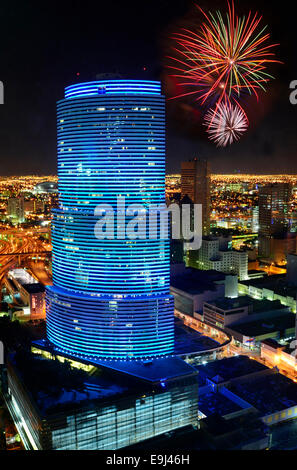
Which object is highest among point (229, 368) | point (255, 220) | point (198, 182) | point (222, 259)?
point (198, 182)

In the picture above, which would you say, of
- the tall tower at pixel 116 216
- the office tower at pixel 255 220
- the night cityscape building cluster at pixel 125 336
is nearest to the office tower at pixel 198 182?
the office tower at pixel 255 220

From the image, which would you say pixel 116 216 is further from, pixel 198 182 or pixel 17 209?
pixel 17 209

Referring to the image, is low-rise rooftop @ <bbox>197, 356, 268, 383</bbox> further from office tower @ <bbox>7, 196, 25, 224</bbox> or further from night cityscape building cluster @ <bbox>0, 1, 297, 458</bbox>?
office tower @ <bbox>7, 196, 25, 224</bbox>

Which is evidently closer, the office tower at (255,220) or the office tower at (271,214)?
the office tower at (271,214)

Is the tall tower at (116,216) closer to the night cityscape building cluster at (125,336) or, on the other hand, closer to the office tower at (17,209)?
the night cityscape building cluster at (125,336)

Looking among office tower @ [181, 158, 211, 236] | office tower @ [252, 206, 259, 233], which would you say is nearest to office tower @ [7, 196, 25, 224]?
office tower @ [181, 158, 211, 236]

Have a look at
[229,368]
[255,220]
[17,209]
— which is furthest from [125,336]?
[17,209]
